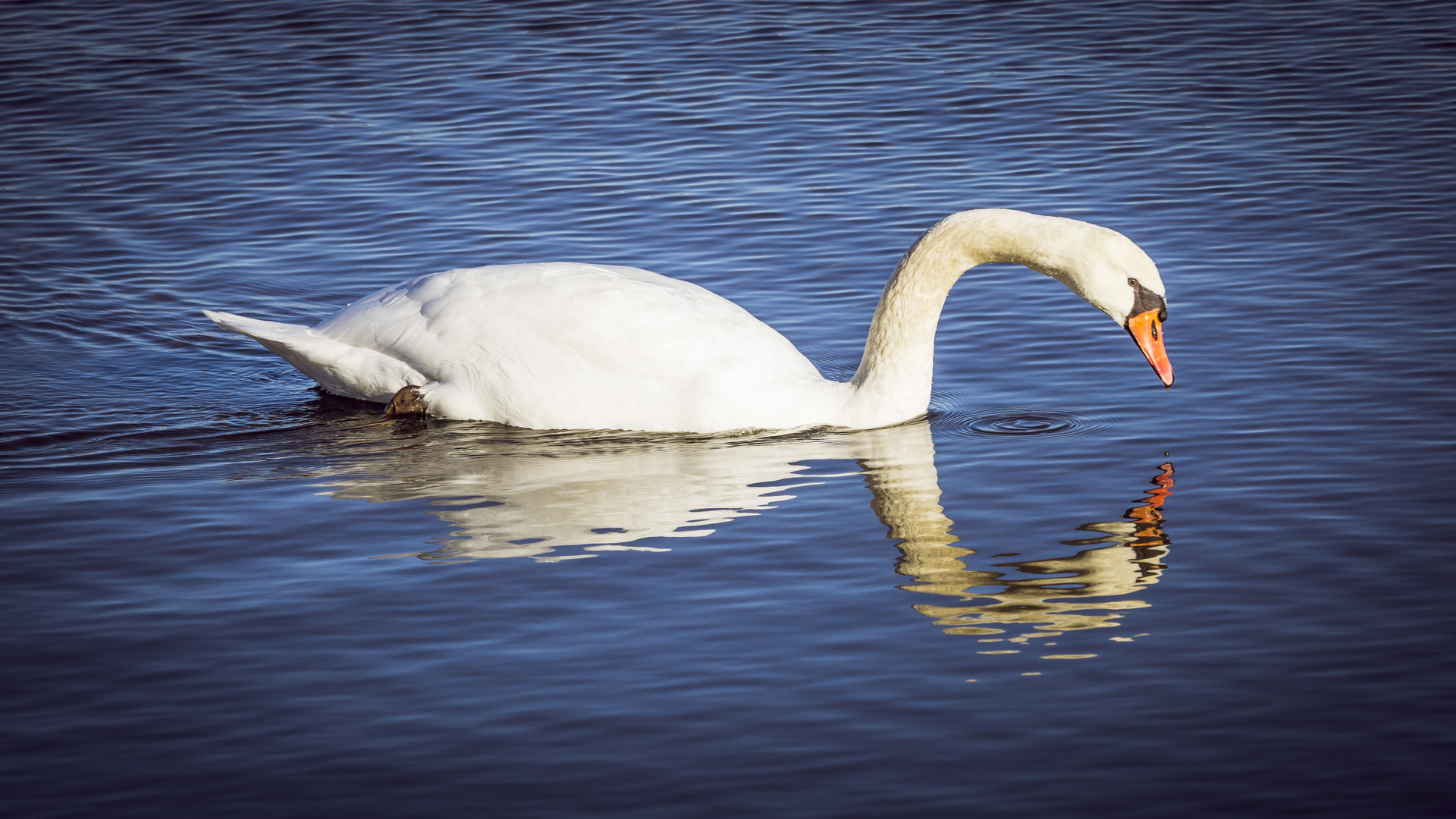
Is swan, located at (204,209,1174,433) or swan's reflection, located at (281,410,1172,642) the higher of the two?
swan, located at (204,209,1174,433)

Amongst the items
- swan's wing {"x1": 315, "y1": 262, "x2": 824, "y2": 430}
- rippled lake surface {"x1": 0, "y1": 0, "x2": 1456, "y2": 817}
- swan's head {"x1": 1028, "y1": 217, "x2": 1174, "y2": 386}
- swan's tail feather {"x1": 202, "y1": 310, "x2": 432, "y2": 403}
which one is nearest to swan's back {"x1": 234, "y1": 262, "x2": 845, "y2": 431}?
swan's wing {"x1": 315, "y1": 262, "x2": 824, "y2": 430}

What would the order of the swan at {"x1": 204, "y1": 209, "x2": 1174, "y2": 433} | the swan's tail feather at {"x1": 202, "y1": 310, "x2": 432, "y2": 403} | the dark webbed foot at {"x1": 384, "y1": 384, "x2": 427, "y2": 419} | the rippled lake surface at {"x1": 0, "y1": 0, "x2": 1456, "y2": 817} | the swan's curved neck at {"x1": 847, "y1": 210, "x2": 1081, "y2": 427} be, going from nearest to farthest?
the rippled lake surface at {"x1": 0, "y1": 0, "x2": 1456, "y2": 817} < the swan at {"x1": 204, "y1": 209, "x2": 1174, "y2": 433} < the swan's curved neck at {"x1": 847, "y1": 210, "x2": 1081, "y2": 427} < the dark webbed foot at {"x1": 384, "y1": 384, "x2": 427, "y2": 419} < the swan's tail feather at {"x1": 202, "y1": 310, "x2": 432, "y2": 403}

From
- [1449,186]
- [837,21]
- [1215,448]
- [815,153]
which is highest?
[837,21]

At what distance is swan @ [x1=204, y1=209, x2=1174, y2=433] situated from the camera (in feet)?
32.5

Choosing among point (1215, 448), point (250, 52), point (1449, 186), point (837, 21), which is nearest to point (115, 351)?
point (1215, 448)

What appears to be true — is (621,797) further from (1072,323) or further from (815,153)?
(815,153)

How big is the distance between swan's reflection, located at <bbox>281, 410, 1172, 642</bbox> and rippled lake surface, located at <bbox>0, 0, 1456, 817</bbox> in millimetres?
37

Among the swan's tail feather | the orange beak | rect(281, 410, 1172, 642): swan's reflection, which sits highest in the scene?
the swan's tail feather

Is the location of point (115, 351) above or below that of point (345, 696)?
above

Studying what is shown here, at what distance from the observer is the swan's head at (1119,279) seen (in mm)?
9625

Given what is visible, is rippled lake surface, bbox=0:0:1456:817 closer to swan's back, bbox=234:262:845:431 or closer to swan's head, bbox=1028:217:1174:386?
swan's back, bbox=234:262:845:431

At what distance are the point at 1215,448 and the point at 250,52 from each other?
1818 centimetres

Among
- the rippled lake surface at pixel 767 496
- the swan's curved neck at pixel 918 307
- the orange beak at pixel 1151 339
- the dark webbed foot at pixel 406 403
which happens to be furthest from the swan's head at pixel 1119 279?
the dark webbed foot at pixel 406 403

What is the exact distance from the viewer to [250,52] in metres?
24.4
